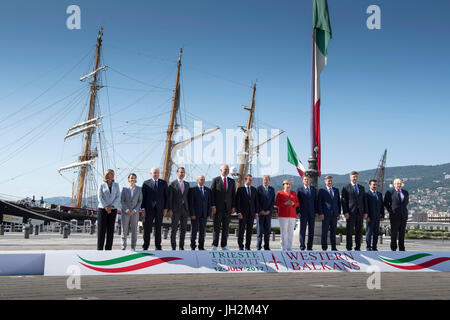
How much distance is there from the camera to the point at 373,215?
11.7 m

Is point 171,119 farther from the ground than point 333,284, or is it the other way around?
point 171,119

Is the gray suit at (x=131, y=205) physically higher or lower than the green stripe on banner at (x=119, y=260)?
higher

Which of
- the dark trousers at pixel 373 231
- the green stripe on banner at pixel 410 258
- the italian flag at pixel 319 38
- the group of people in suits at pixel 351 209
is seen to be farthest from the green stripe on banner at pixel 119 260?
the italian flag at pixel 319 38

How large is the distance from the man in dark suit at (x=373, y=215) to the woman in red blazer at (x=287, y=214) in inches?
83.1

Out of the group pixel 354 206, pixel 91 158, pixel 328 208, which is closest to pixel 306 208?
pixel 328 208

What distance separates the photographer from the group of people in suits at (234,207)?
10523 mm

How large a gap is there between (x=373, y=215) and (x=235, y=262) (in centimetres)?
457

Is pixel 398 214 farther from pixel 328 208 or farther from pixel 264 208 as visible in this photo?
pixel 264 208

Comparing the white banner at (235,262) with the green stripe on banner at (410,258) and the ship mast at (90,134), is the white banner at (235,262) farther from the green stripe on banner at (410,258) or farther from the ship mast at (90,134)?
the ship mast at (90,134)

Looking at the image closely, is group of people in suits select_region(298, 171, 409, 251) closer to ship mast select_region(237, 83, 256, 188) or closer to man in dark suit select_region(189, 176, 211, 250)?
man in dark suit select_region(189, 176, 211, 250)
